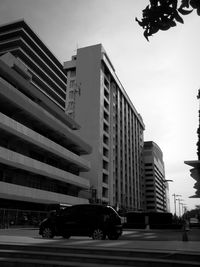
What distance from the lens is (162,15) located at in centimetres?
388

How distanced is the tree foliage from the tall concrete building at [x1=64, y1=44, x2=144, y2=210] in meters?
61.6

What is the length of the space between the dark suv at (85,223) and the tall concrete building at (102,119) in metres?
47.5

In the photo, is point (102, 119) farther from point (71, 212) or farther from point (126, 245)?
point (126, 245)

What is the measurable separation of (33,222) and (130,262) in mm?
31516

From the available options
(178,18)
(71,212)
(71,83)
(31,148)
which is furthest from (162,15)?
(71,83)

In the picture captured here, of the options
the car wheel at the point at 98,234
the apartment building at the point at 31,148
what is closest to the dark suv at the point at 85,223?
the car wheel at the point at 98,234

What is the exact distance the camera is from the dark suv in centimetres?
1631

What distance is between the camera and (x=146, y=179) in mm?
131500

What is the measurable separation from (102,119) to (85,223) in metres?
57.5

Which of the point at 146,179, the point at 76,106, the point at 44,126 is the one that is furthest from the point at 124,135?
the point at 44,126

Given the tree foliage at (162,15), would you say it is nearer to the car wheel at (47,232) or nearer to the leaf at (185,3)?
the leaf at (185,3)

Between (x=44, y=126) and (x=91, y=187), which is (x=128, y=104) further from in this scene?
(x=44, y=126)

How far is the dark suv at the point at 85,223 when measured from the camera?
16.3 m

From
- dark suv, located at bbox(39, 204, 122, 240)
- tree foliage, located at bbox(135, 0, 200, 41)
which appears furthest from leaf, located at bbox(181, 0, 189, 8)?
dark suv, located at bbox(39, 204, 122, 240)
